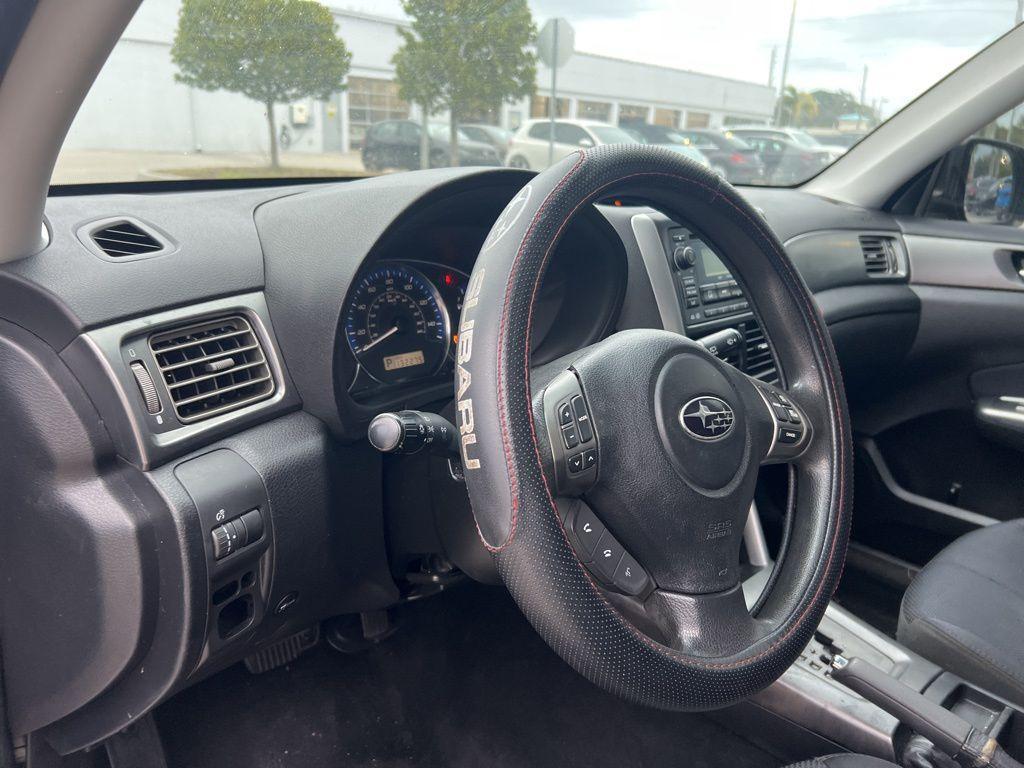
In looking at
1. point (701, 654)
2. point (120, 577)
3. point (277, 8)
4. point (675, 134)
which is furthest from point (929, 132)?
point (120, 577)

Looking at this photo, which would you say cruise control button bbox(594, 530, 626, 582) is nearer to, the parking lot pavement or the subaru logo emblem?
the subaru logo emblem

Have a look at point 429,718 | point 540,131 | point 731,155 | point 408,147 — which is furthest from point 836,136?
point 429,718

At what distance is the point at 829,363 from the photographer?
4.37ft

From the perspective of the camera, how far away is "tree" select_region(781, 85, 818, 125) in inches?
115

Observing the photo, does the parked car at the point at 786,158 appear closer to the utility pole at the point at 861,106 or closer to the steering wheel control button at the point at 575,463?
the utility pole at the point at 861,106

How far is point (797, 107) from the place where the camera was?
2941 millimetres

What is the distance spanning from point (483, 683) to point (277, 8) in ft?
5.26

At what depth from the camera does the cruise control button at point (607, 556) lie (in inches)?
42.3

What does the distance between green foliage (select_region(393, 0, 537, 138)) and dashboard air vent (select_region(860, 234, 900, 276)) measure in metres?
1.23

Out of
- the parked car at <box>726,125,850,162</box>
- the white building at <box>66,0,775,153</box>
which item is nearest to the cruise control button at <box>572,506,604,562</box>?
the white building at <box>66,0,775,153</box>

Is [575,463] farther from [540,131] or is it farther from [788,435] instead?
[540,131]

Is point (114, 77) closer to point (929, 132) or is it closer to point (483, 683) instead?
point (483, 683)

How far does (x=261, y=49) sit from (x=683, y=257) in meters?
0.99

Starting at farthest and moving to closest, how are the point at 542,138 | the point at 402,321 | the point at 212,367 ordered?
the point at 542,138, the point at 402,321, the point at 212,367
